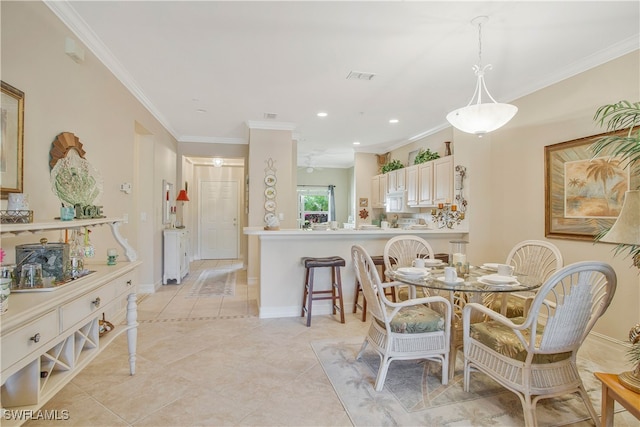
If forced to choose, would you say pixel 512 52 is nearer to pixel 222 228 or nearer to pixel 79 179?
pixel 79 179

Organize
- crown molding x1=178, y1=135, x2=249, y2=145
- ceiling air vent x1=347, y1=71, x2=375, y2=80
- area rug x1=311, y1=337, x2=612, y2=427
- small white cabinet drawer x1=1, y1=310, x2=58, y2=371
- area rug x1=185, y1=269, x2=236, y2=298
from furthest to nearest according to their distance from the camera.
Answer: crown molding x1=178, y1=135, x2=249, y2=145 → area rug x1=185, y1=269, x2=236, y2=298 → ceiling air vent x1=347, y1=71, x2=375, y2=80 → area rug x1=311, y1=337, x2=612, y2=427 → small white cabinet drawer x1=1, y1=310, x2=58, y2=371

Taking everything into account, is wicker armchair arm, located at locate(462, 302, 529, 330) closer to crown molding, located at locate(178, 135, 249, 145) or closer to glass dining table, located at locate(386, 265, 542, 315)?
glass dining table, located at locate(386, 265, 542, 315)

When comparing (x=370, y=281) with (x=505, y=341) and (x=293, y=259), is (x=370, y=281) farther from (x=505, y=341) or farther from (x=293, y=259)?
(x=293, y=259)

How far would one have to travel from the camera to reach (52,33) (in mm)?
2170

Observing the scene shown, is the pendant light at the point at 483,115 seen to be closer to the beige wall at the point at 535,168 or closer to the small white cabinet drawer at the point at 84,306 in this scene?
the beige wall at the point at 535,168

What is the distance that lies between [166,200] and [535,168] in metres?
5.34

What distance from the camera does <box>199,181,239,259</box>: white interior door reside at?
26.2 feet

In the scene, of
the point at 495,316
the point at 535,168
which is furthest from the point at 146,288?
the point at 535,168

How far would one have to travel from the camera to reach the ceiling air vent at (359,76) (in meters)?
3.27

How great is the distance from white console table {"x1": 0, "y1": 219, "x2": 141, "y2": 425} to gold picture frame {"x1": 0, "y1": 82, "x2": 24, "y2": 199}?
14.0 inches

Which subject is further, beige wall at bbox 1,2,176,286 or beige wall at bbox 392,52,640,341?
beige wall at bbox 392,52,640,341

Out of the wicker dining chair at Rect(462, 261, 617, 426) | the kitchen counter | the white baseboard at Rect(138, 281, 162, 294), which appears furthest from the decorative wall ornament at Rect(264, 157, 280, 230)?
the wicker dining chair at Rect(462, 261, 617, 426)

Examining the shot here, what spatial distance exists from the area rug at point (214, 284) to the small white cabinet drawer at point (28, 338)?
127 inches

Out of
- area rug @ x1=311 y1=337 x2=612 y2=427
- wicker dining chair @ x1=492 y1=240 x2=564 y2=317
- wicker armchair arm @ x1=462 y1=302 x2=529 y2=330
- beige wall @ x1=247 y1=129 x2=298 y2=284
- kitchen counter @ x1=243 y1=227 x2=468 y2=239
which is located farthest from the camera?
beige wall @ x1=247 y1=129 x2=298 y2=284
